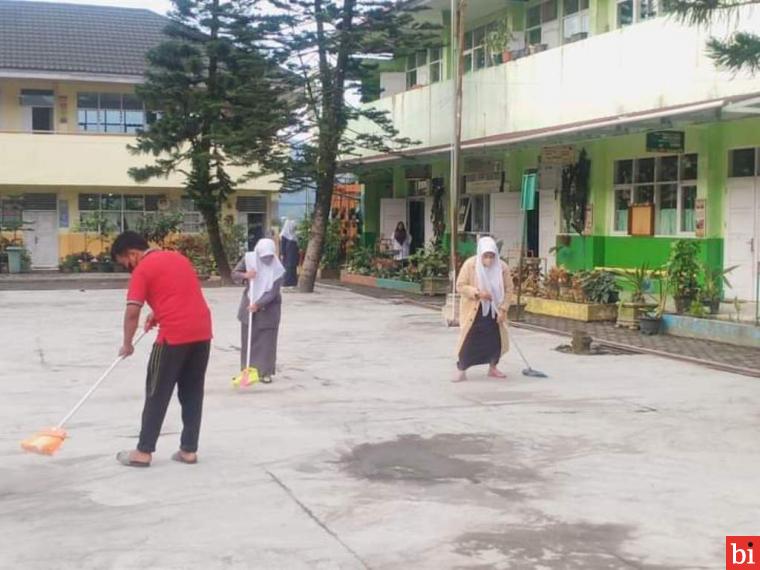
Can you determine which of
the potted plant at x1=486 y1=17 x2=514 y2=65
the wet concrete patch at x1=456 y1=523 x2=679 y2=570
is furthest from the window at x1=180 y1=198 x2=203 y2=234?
the wet concrete patch at x1=456 y1=523 x2=679 y2=570

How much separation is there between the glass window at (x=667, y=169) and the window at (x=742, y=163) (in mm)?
1340

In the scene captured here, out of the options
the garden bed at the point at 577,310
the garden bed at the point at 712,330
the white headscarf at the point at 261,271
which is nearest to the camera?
the white headscarf at the point at 261,271

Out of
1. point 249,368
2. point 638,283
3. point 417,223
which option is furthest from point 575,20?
point 249,368

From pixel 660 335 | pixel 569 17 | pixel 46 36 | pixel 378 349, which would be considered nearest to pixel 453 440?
pixel 378 349

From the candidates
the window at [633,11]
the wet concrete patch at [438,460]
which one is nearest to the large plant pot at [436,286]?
the window at [633,11]

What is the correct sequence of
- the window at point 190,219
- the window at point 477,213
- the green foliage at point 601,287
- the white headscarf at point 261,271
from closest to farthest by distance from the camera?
the white headscarf at point 261,271 < the green foliage at point 601,287 < the window at point 477,213 < the window at point 190,219

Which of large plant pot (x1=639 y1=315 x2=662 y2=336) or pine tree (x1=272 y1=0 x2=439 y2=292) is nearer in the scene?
large plant pot (x1=639 y1=315 x2=662 y2=336)

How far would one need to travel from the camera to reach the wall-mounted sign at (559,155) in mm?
18672

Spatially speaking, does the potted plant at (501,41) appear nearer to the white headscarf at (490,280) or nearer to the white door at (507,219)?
the white door at (507,219)

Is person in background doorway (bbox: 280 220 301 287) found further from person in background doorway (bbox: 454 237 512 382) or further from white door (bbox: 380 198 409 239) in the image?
person in background doorway (bbox: 454 237 512 382)

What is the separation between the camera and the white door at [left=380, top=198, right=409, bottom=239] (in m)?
28.1

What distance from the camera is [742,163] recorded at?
49.9 ft

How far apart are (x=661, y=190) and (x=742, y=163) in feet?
6.43

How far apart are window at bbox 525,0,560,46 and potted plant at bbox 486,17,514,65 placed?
423 millimetres
